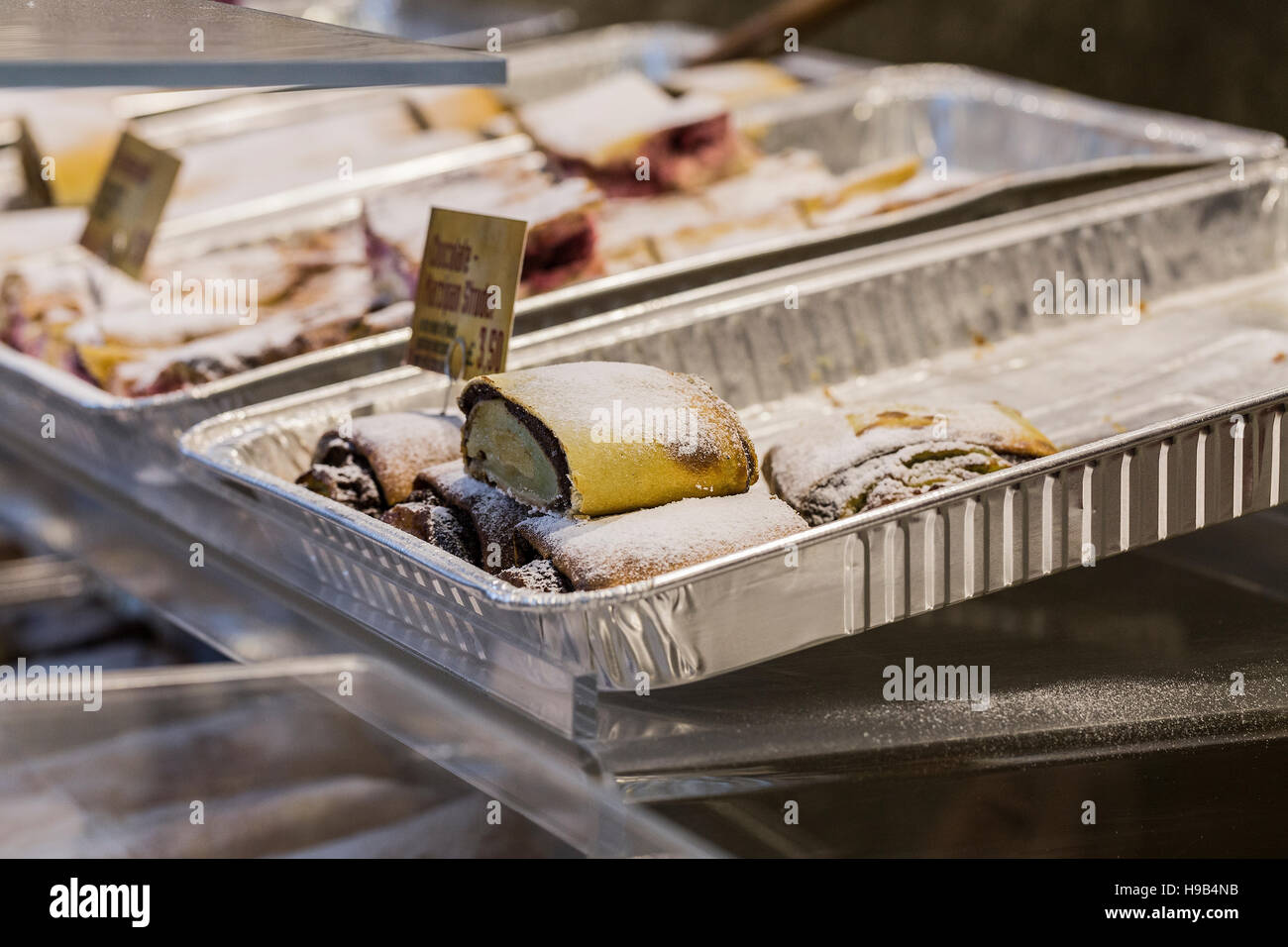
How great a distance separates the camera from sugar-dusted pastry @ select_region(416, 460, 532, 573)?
1223 mm

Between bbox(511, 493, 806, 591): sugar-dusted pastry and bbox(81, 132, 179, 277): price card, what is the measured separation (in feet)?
3.29

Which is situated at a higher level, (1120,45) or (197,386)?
(1120,45)

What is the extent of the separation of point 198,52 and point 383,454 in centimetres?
49

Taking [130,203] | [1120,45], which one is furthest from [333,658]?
[1120,45]

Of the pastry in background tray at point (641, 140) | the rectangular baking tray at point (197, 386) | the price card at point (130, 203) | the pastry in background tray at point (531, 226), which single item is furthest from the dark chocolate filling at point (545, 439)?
the pastry in background tray at point (641, 140)

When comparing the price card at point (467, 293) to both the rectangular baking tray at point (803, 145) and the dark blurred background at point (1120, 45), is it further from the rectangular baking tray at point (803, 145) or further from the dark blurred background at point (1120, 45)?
the dark blurred background at point (1120, 45)

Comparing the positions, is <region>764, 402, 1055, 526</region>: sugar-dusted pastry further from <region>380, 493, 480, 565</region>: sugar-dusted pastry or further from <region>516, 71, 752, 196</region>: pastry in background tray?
<region>516, 71, 752, 196</region>: pastry in background tray

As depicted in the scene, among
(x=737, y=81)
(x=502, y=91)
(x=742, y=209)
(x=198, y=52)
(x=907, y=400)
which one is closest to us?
(x=198, y=52)

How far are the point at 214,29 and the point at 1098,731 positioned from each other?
90 centimetres

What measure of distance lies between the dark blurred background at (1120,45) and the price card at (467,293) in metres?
1.99

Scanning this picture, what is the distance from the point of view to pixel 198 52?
99cm

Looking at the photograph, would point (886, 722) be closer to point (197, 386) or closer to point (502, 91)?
point (197, 386)

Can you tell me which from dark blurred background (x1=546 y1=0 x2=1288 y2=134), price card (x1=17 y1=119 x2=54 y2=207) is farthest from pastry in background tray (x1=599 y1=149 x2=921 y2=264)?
price card (x1=17 y1=119 x2=54 y2=207)

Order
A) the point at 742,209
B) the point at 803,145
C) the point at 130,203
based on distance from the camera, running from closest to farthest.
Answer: the point at 130,203
the point at 742,209
the point at 803,145
